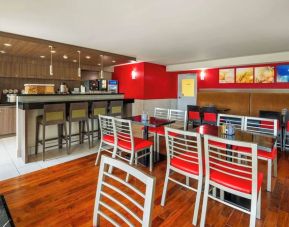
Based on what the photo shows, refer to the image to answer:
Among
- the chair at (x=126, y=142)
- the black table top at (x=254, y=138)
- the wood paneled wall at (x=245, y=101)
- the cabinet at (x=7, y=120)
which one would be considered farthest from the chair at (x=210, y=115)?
the cabinet at (x=7, y=120)

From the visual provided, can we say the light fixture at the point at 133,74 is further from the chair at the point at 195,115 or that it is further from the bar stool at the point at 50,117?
the bar stool at the point at 50,117

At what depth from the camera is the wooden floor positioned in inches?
76.5

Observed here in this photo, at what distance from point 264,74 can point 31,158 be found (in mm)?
6154

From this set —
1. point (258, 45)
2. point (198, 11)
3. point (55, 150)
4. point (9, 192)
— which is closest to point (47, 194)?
point (9, 192)

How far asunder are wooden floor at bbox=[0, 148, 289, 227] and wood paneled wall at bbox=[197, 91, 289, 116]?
8.91 feet

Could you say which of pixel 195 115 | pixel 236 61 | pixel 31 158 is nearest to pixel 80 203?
pixel 31 158

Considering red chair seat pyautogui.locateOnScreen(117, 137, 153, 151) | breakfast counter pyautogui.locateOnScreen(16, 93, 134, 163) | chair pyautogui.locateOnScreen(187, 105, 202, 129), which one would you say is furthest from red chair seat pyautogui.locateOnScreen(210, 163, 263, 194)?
chair pyautogui.locateOnScreen(187, 105, 202, 129)

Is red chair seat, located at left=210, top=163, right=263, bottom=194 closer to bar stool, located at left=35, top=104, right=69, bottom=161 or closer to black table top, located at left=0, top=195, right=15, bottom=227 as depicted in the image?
black table top, located at left=0, top=195, right=15, bottom=227

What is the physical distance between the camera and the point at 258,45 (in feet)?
13.7

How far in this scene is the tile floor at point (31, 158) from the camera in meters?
3.03

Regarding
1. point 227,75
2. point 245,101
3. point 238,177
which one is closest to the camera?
point 238,177

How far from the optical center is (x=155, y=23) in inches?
115

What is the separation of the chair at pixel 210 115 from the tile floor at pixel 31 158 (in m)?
2.78

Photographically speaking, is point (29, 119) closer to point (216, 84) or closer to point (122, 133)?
point (122, 133)
